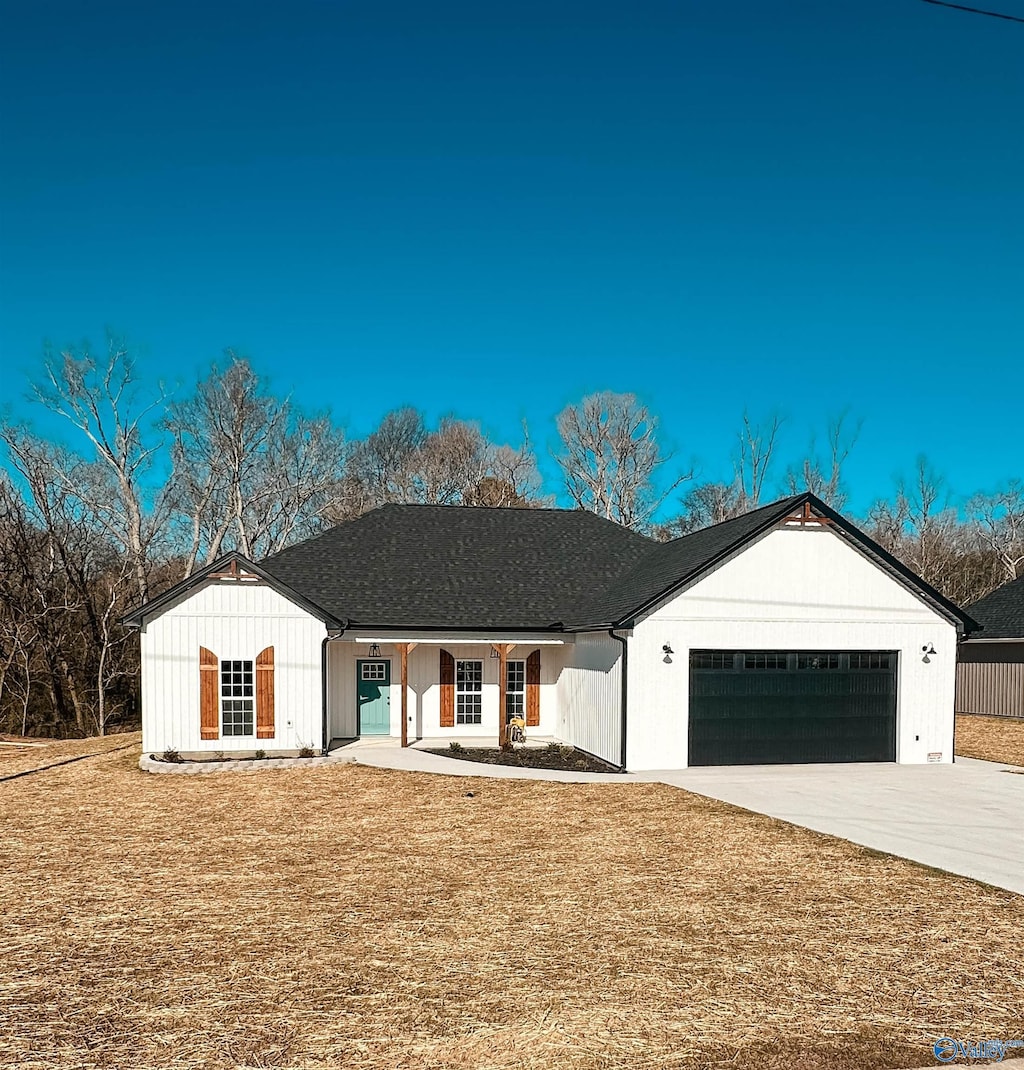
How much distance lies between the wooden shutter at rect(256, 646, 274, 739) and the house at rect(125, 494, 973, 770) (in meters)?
0.03

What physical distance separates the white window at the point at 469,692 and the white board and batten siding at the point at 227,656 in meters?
3.47

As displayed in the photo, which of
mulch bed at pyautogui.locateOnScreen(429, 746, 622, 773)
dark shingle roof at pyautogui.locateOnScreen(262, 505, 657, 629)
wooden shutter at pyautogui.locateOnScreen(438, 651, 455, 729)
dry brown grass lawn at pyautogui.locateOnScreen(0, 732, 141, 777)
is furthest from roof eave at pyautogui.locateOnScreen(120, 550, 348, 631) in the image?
mulch bed at pyautogui.locateOnScreen(429, 746, 622, 773)

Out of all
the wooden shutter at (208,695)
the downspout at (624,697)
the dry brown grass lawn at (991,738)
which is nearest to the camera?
the downspout at (624,697)

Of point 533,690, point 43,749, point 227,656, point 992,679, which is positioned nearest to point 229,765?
point 227,656

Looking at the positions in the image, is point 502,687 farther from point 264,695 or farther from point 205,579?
point 205,579

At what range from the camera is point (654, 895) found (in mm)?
8445

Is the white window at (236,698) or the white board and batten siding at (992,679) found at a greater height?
the white window at (236,698)

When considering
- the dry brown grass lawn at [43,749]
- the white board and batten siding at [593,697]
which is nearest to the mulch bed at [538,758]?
the white board and batten siding at [593,697]

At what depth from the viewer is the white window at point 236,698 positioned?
17406 millimetres

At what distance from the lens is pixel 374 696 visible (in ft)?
64.4

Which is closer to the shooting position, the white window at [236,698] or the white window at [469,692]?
the white window at [236,698]

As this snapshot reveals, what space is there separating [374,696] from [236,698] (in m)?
3.31

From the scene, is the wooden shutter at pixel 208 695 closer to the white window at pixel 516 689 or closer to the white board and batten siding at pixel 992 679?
the white window at pixel 516 689

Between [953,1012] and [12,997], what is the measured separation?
21.5 ft
